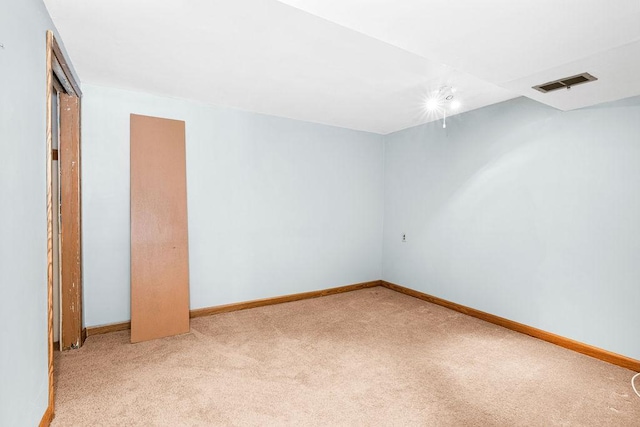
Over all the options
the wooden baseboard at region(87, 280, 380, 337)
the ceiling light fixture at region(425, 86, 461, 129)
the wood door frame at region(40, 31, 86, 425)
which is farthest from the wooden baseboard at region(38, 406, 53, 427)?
the ceiling light fixture at region(425, 86, 461, 129)

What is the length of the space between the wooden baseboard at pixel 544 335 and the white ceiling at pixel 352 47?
2119 millimetres

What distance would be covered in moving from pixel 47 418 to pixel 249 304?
219 cm

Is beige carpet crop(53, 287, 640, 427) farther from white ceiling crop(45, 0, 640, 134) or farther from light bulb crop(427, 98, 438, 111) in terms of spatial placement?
light bulb crop(427, 98, 438, 111)

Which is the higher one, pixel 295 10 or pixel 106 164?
pixel 295 10

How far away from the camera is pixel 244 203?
12.5 feet

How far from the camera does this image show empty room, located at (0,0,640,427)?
5.54 ft

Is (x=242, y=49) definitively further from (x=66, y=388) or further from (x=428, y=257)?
(x=428, y=257)

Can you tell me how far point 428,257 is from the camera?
4238mm

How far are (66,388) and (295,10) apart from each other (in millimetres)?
2870

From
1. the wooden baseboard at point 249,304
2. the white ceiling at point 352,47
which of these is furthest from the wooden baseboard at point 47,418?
the white ceiling at point 352,47

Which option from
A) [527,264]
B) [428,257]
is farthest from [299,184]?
[527,264]

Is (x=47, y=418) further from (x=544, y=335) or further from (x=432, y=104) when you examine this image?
(x=432, y=104)

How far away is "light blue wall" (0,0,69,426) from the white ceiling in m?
0.53

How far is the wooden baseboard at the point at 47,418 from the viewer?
66.2 inches
